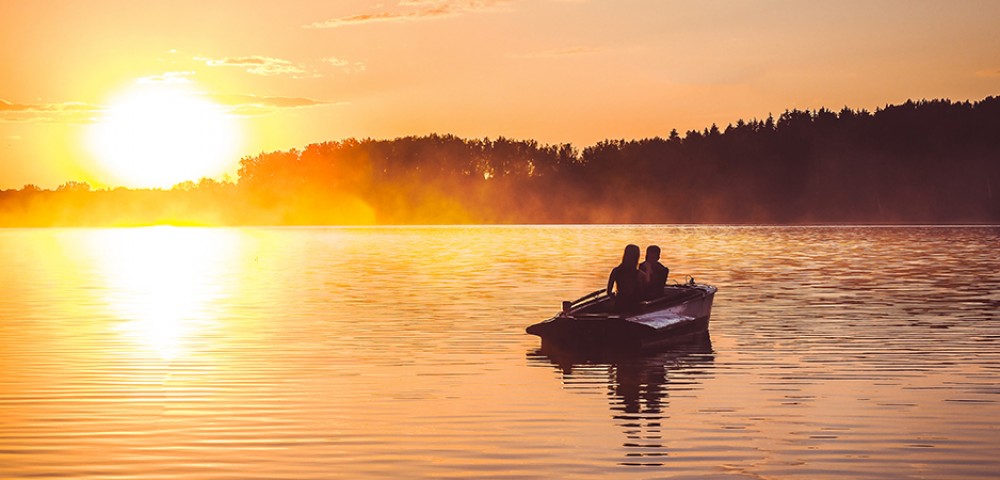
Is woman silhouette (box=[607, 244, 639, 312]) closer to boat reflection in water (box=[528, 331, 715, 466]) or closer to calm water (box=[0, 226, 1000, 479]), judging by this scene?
boat reflection in water (box=[528, 331, 715, 466])

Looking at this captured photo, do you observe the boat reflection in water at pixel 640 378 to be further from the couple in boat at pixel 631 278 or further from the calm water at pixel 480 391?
the couple in boat at pixel 631 278

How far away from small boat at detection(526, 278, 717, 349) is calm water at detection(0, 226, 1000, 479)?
0.54 m

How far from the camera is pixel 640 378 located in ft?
76.7

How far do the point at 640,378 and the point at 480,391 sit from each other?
349cm

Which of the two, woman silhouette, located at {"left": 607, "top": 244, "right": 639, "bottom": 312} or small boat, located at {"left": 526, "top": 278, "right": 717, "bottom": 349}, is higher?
woman silhouette, located at {"left": 607, "top": 244, "right": 639, "bottom": 312}

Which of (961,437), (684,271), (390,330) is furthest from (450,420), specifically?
(684,271)

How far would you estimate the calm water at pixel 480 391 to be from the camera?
50.8 ft

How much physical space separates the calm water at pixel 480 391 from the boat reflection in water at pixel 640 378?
0.26 ft

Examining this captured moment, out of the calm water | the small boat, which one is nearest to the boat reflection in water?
the calm water

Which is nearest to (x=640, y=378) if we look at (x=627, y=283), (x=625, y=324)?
(x=625, y=324)

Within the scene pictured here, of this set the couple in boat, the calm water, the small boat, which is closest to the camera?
the calm water

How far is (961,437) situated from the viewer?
Result: 54.9 ft

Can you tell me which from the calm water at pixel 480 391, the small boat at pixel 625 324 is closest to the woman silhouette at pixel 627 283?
the small boat at pixel 625 324

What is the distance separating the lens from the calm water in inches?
609
